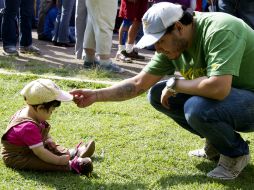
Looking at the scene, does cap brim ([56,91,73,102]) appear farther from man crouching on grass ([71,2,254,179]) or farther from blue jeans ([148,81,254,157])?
blue jeans ([148,81,254,157])

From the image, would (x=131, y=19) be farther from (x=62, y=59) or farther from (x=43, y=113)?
(x=43, y=113)

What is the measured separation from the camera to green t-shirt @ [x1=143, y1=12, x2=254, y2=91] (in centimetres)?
286

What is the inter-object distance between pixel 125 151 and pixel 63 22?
14.0ft

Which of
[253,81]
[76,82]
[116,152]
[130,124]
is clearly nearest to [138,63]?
[76,82]

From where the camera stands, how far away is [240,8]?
218 inches

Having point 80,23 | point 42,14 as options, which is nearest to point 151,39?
point 80,23

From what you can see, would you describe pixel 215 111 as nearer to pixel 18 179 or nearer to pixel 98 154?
pixel 98 154

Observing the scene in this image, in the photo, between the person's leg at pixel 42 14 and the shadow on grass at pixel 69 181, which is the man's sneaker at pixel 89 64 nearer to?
the person's leg at pixel 42 14

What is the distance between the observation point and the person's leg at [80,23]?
6.20 m

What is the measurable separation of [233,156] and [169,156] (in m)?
0.51

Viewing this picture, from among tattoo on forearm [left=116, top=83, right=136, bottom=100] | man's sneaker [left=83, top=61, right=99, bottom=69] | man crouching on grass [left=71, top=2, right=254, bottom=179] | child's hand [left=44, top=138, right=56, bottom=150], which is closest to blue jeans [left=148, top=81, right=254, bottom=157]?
man crouching on grass [left=71, top=2, right=254, bottom=179]

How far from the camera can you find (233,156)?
3.19 metres

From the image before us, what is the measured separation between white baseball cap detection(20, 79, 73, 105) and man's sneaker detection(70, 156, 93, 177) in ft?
1.27

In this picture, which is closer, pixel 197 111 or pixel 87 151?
Result: pixel 197 111
